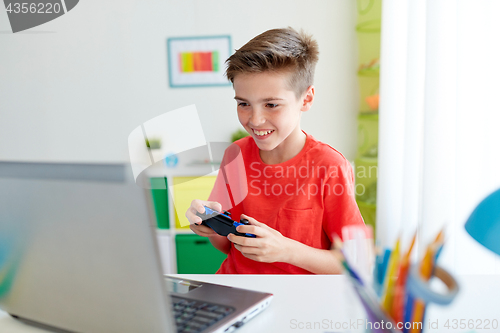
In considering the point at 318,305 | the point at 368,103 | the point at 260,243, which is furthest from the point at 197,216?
the point at 368,103

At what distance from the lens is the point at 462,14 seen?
4.54 feet

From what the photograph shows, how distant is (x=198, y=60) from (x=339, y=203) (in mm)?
1755

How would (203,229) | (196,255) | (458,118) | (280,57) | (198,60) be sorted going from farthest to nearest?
(198,60) < (196,255) < (458,118) < (280,57) < (203,229)

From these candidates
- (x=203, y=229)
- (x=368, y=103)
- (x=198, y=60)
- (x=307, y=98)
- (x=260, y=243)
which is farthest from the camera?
(x=198, y=60)

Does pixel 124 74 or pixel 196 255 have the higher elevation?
pixel 124 74

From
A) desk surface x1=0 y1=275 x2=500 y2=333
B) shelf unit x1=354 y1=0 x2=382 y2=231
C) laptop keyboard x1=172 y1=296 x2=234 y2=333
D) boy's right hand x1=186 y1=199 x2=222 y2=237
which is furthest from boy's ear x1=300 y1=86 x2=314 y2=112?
shelf unit x1=354 y1=0 x2=382 y2=231

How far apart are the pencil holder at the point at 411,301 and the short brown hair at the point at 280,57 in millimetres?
744

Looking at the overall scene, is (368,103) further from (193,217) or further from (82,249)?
(82,249)

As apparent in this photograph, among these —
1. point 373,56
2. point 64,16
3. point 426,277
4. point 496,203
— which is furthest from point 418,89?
point 64,16

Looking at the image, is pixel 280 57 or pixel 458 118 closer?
pixel 280 57

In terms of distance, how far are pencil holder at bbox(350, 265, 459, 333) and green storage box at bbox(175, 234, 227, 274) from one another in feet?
5.17

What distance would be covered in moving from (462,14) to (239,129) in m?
1.34

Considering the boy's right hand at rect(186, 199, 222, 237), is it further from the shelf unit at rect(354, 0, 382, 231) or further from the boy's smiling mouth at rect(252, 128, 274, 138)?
the shelf unit at rect(354, 0, 382, 231)

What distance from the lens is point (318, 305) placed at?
0.58 metres
